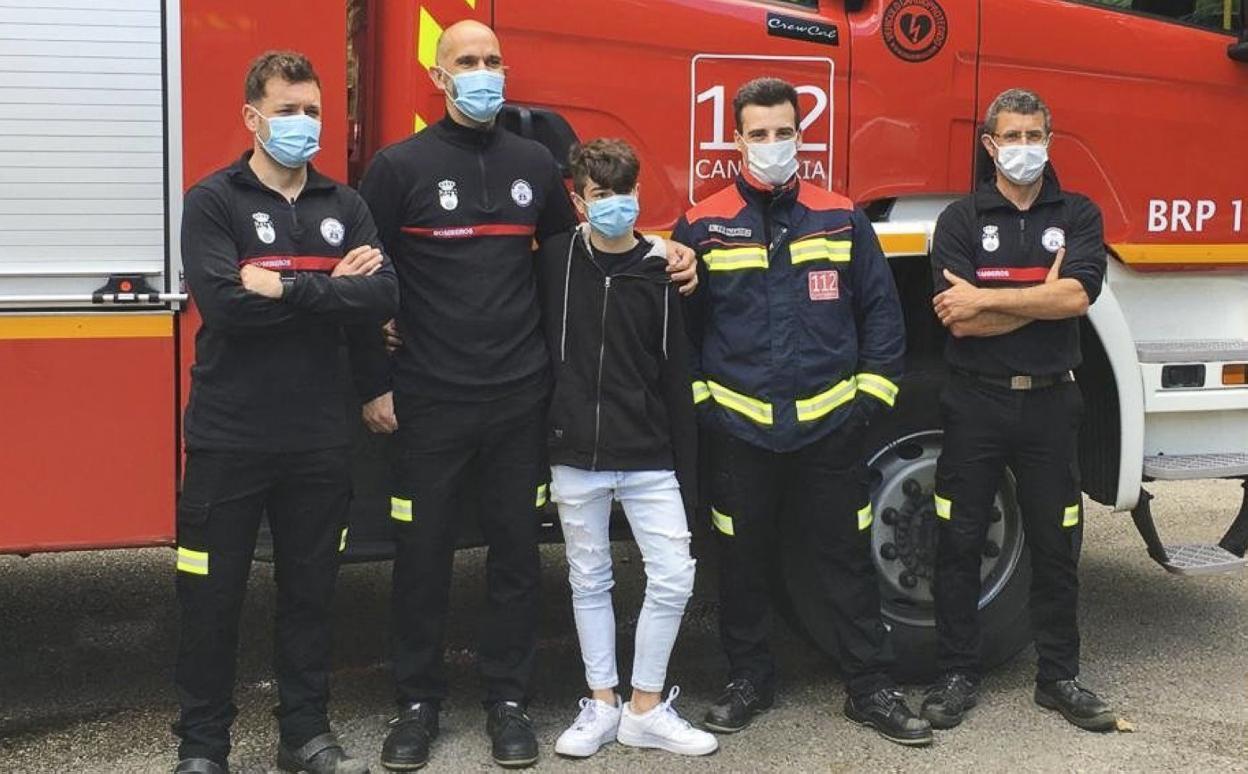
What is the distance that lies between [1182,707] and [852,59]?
7.24 ft

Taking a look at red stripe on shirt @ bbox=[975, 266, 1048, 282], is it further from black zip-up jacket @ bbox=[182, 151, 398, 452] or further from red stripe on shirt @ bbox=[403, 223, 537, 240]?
black zip-up jacket @ bbox=[182, 151, 398, 452]

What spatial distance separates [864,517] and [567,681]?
3.74ft

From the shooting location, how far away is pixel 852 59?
3.96 m

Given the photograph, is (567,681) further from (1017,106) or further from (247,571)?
(1017,106)

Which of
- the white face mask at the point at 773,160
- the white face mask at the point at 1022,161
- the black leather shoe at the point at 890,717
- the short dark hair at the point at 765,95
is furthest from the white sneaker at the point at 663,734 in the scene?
the white face mask at the point at 1022,161

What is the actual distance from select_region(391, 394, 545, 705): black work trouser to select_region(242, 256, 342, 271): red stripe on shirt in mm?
432

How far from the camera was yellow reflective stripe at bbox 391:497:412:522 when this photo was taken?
11.6 ft

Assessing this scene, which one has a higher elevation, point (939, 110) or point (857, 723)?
point (939, 110)

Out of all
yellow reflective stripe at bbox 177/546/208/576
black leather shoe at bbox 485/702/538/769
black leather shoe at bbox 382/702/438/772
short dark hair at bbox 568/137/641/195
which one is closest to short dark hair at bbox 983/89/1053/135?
short dark hair at bbox 568/137/641/195

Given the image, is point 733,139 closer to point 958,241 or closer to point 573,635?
point 958,241

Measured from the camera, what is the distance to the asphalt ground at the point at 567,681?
3668 millimetres

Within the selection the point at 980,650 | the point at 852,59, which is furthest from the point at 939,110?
the point at 980,650

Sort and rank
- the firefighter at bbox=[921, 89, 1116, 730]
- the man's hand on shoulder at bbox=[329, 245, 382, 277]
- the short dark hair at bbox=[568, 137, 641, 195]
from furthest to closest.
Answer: the firefighter at bbox=[921, 89, 1116, 730] < the short dark hair at bbox=[568, 137, 641, 195] < the man's hand on shoulder at bbox=[329, 245, 382, 277]

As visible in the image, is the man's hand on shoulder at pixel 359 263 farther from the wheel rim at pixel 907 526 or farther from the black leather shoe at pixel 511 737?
the wheel rim at pixel 907 526
